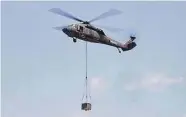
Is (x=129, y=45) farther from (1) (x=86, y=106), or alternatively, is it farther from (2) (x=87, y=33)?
(1) (x=86, y=106)

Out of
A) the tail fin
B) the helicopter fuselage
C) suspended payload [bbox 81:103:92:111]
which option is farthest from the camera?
the tail fin

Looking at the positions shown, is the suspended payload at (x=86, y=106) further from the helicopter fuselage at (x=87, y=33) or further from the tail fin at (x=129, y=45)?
the tail fin at (x=129, y=45)

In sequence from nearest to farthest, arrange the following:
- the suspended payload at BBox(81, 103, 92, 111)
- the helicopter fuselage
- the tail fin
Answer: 1. the suspended payload at BBox(81, 103, 92, 111)
2. the helicopter fuselage
3. the tail fin

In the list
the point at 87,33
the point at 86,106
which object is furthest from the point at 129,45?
the point at 86,106

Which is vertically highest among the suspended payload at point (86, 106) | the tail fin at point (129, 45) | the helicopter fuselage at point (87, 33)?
the tail fin at point (129, 45)

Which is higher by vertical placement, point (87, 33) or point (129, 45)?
point (129, 45)

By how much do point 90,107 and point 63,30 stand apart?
12.8 meters

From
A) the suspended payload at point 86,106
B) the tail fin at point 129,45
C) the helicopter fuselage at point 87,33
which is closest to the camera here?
the suspended payload at point 86,106

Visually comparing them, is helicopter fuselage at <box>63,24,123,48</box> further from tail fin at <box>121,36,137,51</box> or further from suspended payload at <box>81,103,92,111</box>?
suspended payload at <box>81,103,92,111</box>

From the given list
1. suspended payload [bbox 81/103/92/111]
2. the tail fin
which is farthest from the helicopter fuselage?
suspended payload [bbox 81/103/92/111]

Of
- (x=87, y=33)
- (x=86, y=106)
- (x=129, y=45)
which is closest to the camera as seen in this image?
(x=86, y=106)

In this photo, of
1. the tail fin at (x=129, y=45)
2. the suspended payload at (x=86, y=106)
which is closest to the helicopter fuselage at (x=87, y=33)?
the tail fin at (x=129, y=45)

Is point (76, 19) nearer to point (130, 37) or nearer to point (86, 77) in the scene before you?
point (86, 77)

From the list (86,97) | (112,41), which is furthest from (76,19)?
(86,97)
